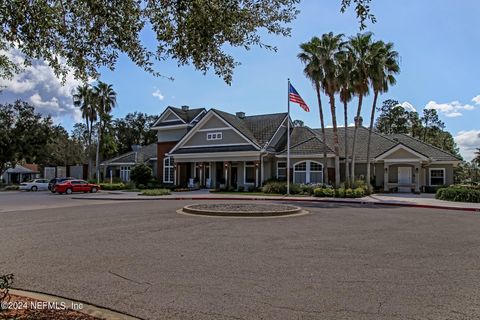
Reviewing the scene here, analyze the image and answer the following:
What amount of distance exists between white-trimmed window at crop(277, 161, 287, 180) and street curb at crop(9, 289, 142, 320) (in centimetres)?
3100

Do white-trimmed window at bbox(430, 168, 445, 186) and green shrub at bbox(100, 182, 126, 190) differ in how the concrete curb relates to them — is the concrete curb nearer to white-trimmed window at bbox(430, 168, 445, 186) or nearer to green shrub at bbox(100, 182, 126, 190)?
white-trimmed window at bbox(430, 168, 445, 186)

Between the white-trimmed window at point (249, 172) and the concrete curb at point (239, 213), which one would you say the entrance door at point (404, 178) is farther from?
the concrete curb at point (239, 213)

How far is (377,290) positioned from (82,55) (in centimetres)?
594

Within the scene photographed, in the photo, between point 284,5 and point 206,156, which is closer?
point 284,5

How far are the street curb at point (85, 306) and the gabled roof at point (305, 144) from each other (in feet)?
95.1

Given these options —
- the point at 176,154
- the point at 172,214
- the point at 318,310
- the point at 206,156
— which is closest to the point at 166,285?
the point at 318,310

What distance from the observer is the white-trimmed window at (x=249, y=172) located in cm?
3731

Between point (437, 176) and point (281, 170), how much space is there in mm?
13554

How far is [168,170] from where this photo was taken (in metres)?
43.3

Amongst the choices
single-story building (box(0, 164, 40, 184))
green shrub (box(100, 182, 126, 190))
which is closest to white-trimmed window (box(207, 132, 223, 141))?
green shrub (box(100, 182, 126, 190))

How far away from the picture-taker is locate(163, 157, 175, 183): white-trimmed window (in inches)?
1687

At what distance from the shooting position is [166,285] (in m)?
6.45

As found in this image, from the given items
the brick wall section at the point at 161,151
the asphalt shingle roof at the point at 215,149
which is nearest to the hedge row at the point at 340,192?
the asphalt shingle roof at the point at 215,149

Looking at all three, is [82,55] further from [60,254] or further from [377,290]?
[377,290]
